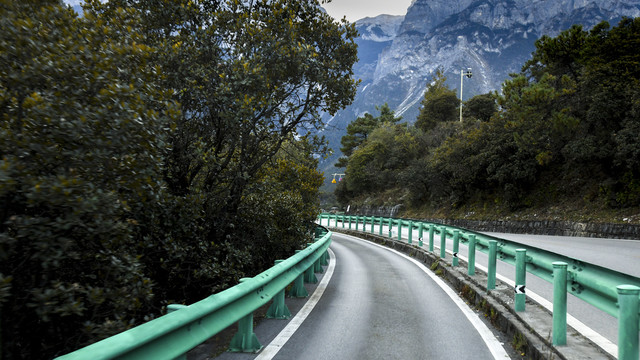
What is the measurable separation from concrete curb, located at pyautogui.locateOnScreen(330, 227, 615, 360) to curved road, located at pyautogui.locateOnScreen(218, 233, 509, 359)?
198 millimetres

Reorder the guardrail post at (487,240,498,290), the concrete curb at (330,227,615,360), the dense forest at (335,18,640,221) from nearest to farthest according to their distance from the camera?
the concrete curb at (330,227,615,360) → the guardrail post at (487,240,498,290) → the dense forest at (335,18,640,221)

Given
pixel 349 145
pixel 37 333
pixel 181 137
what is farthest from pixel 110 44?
pixel 349 145

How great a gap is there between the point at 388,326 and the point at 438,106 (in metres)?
61.1

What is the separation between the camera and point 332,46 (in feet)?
33.6

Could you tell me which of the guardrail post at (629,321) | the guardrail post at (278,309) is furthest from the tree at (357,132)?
the guardrail post at (629,321)

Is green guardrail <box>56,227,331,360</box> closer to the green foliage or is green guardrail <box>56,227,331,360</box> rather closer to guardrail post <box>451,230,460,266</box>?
guardrail post <box>451,230,460,266</box>

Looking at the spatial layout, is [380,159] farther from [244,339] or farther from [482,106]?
[244,339]

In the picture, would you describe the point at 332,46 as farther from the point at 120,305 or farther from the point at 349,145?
the point at 349,145

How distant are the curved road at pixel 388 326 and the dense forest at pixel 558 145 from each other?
19105mm

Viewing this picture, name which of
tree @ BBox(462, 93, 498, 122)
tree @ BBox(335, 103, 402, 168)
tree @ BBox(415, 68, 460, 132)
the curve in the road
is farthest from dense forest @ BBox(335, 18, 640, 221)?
tree @ BBox(335, 103, 402, 168)

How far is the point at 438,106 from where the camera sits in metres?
62.4

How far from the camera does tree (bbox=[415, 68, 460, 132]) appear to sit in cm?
6188

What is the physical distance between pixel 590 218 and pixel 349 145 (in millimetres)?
60778

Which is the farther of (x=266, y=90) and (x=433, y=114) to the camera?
(x=433, y=114)
